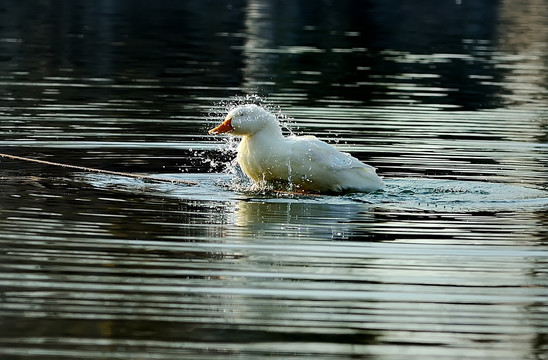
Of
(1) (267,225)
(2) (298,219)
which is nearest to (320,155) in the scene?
(2) (298,219)

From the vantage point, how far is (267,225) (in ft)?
36.4

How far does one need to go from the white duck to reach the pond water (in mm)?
191

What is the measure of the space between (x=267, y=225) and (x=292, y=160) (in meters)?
1.46

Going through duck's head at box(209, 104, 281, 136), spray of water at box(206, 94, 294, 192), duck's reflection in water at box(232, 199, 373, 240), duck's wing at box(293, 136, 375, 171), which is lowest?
spray of water at box(206, 94, 294, 192)

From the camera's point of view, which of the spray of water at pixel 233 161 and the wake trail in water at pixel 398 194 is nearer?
the wake trail in water at pixel 398 194

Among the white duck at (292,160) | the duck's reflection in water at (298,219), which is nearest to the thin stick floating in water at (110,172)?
the white duck at (292,160)

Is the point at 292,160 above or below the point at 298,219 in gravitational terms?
above

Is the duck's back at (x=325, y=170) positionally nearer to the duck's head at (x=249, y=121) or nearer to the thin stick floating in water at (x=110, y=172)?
the duck's head at (x=249, y=121)

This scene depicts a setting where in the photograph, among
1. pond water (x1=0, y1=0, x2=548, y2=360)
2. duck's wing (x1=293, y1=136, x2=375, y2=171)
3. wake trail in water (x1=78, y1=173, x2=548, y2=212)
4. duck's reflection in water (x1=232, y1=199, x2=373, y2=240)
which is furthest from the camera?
duck's wing (x1=293, y1=136, x2=375, y2=171)

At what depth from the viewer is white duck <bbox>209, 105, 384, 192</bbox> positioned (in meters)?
12.4

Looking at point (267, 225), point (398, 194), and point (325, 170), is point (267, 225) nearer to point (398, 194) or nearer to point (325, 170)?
point (325, 170)

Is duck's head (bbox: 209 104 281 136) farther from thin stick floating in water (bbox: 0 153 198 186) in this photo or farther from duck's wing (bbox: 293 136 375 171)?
thin stick floating in water (bbox: 0 153 198 186)

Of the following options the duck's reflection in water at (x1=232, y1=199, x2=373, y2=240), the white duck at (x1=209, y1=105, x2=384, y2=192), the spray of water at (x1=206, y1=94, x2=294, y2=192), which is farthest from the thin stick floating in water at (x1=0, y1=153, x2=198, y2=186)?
the duck's reflection in water at (x1=232, y1=199, x2=373, y2=240)

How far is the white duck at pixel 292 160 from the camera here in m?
12.4
